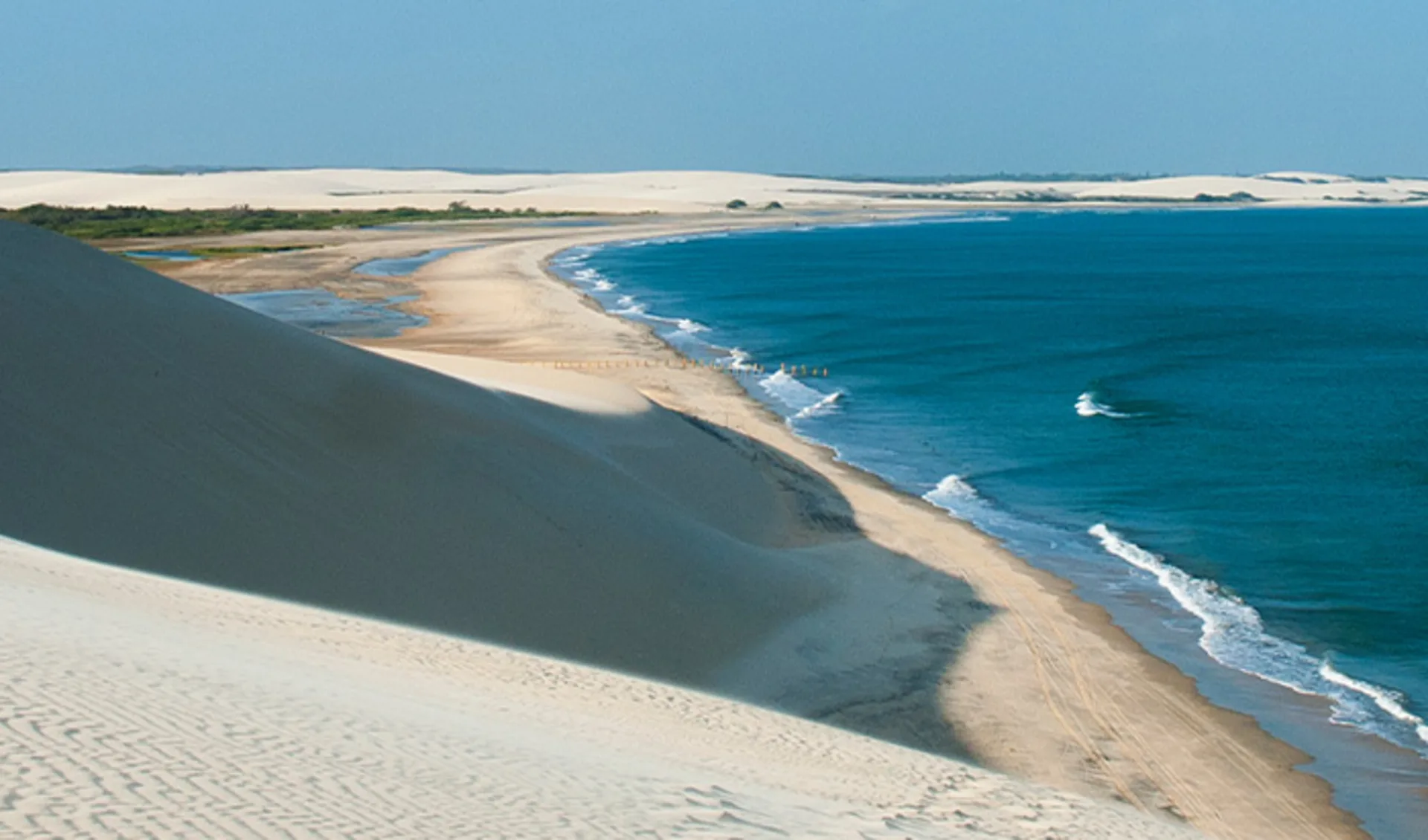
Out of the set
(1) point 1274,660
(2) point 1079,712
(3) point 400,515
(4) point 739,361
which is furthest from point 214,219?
(2) point 1079,712

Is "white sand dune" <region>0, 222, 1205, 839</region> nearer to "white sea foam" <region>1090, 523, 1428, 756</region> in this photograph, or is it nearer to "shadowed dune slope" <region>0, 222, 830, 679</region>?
"shadowed dune slope" <region>0, 222, 830, 679</region>

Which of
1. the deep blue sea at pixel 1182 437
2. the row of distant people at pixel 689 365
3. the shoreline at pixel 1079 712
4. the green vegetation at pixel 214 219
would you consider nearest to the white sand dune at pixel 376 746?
the shoreline at pixel 1079 712

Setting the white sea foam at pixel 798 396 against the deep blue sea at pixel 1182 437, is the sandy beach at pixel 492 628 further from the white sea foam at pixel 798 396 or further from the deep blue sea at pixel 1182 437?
the white sea foam at pixel 798 396

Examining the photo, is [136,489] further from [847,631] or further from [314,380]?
[847,631]

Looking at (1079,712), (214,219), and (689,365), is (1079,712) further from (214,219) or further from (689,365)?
(214,219)

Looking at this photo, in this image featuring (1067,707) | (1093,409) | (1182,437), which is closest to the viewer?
(1067,707)
